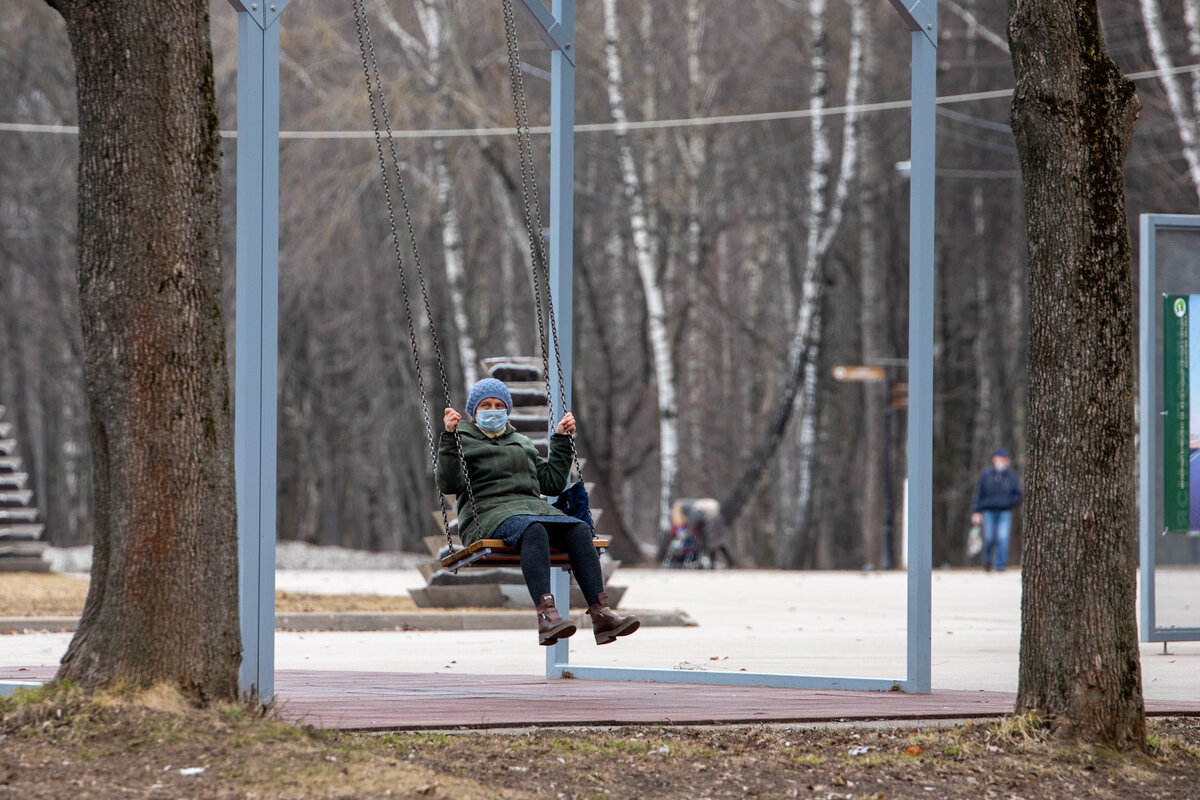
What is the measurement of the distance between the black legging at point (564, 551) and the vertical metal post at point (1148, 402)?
14.3 feet

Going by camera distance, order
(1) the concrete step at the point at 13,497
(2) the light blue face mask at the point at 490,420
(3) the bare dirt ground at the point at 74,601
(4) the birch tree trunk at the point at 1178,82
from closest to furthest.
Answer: (2) the light blue face mask at the point at 490,420 → (3) the bare dirt ground at the point at 74,601 → (1) the concrete step at the point at 13,497 → (4) the birch tree trunk at the point at 1178,82

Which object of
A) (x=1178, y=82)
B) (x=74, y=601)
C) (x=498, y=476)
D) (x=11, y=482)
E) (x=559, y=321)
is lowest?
(x=74, y=601)

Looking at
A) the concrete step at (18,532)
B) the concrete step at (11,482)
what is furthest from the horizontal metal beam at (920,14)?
the concrete step at (18,532)

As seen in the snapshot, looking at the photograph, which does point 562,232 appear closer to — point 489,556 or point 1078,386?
point 489,556

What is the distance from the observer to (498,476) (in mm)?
8273

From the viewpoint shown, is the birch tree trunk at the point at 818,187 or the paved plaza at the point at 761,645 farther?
the birch tree trunk at the point at 818,187

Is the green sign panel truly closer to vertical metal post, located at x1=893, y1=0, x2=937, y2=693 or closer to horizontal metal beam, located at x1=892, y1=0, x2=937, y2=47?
vertical metal post, located at x1=893, y1=0, x2=937, y2=693

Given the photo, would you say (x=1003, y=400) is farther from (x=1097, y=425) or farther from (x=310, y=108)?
(x=1097, y=425)

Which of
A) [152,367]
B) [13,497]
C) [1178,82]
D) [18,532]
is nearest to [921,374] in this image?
[152,367]

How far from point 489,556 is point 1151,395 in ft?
16.6

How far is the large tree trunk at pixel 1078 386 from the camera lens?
620 cm

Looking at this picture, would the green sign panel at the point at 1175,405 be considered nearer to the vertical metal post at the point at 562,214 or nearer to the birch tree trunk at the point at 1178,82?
the vertical metal post at the point at 562,214

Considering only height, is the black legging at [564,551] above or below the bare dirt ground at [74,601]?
above

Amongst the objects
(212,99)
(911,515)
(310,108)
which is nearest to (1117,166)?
(911,515)
